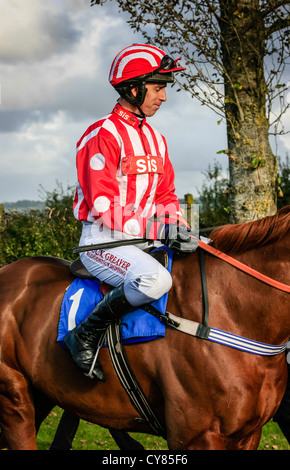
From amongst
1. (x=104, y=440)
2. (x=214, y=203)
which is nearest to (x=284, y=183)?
(x=214, y=203)

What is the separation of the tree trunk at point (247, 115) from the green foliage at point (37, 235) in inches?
Result: 112

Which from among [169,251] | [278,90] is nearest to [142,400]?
[169,251]

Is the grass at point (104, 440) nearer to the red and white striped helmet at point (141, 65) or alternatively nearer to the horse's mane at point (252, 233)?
the horse's mane at point (252, 233)

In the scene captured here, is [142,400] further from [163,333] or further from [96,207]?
[96,207]

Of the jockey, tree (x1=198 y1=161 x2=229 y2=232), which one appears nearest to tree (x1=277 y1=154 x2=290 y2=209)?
tree (x1=198 y1=161 x2=229 y2=232)

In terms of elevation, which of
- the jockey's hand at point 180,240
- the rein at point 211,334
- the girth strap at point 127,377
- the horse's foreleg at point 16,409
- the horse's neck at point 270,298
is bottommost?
the horse's foreleg at point 16,409

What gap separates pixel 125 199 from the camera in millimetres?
3066

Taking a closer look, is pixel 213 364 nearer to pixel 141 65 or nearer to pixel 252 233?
pixel 252 233

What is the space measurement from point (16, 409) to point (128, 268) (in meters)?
1.40

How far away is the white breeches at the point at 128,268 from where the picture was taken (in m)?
2.65

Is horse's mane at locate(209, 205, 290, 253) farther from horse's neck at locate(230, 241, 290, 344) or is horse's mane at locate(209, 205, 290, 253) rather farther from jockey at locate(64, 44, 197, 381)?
jockey at locate(64, 44, 197, 381)

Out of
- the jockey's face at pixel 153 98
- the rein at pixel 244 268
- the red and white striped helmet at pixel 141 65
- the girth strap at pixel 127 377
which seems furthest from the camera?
the jockey's face at pixel 153 98

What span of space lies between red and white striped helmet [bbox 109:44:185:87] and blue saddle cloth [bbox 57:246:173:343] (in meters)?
1.10

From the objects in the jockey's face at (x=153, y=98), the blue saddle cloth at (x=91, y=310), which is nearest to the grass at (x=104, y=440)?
the blue saddle cloth at (x=91, y=310)
